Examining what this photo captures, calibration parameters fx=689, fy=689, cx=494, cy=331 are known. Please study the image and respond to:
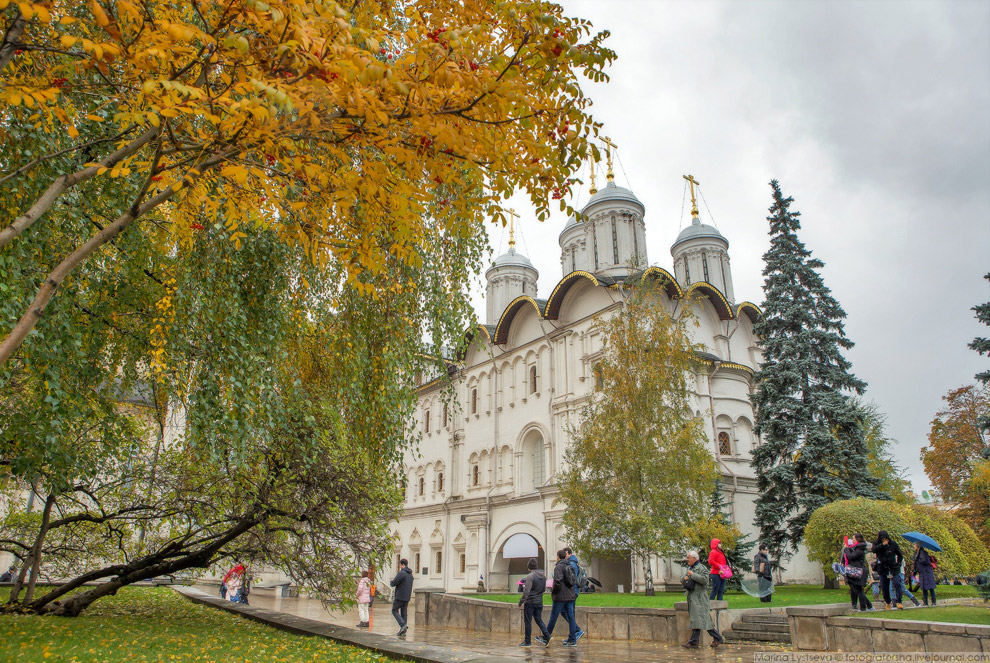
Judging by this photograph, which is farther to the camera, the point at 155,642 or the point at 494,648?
the point at 494,648

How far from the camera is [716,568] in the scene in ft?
36.0

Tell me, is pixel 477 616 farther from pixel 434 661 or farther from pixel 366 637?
pixel 434 661

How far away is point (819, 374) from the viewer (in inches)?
805

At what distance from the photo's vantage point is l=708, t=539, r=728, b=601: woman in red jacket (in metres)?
11.0

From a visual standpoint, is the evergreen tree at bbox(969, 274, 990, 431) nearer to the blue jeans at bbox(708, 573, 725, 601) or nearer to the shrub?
the shrub

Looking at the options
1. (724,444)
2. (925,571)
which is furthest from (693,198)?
(925,571)

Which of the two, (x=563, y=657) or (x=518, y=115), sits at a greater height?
(x=518, y=115)

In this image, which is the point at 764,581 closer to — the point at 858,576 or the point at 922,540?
the point at 922,540

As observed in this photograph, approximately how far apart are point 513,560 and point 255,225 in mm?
24587

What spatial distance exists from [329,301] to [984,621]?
8903 millimetres

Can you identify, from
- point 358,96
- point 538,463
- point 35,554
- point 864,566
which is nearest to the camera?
point 358,96

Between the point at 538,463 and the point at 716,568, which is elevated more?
the point at 538,463

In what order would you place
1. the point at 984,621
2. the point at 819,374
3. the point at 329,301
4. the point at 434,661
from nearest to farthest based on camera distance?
the point at 434,661
the point at 984,621
the point at 329,301
the point at 819,374

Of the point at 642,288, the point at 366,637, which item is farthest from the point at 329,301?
the point at 642,288
